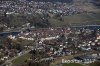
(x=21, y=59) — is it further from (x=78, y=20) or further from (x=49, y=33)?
(x=78, y=20)

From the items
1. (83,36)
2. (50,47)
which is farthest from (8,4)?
(50,47)

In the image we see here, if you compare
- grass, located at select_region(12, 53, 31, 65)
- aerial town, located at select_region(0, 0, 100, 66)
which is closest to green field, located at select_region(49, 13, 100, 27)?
aerial town, located at select_region(0, 0, 100, 66)

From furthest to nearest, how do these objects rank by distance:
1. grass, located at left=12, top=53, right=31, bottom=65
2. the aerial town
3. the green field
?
the green field, the aerial town, grass, located at left=12, top=53, right=31, bottom=65

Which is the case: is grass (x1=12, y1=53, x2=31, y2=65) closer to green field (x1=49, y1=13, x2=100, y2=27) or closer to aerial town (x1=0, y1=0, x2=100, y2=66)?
aerial town (x1=0, y1=0, x2=100, y2=66)

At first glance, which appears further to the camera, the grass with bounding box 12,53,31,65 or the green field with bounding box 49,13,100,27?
the green field with bounding box 49,13,100,27

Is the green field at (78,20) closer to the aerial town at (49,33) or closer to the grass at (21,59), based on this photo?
the aerial town at (49,33)

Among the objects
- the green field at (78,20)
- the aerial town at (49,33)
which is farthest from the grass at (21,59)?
the green field at (78,20)

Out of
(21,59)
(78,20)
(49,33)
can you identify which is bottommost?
(78,20)

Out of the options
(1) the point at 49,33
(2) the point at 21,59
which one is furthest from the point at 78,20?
(2) the point at 21,59
